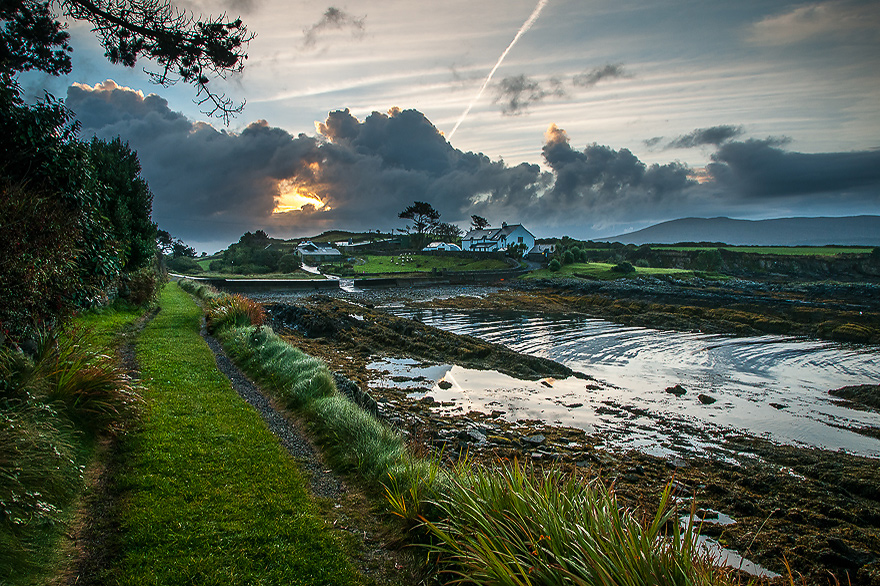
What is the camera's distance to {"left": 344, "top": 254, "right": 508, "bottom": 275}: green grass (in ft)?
246

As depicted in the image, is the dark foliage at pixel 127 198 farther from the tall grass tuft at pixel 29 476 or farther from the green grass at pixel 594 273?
the green grass at pixel 594 273

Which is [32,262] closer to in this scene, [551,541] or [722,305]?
[551,541]

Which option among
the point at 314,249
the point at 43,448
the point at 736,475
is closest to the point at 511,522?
the point at 43,448

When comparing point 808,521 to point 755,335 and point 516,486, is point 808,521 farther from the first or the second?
point 755,335

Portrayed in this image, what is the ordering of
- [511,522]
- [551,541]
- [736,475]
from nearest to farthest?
[551,541]
[511,522]
[736,475]

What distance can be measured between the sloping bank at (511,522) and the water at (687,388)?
15.0 ft

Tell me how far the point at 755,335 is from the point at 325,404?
86.6ft

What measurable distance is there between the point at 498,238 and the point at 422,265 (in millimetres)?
31890

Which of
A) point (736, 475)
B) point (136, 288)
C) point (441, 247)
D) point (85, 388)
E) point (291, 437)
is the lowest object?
point (736, 475)

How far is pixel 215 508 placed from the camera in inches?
201

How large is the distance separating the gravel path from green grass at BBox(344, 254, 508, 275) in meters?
59.1

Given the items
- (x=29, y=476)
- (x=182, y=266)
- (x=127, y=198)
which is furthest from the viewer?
(x=182, y=266)

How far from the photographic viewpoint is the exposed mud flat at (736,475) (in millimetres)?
5676

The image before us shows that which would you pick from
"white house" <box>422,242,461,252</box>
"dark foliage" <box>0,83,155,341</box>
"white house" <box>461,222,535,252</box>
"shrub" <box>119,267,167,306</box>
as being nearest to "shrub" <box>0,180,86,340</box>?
"dark foliage" <box>0,83,155,341</box>
